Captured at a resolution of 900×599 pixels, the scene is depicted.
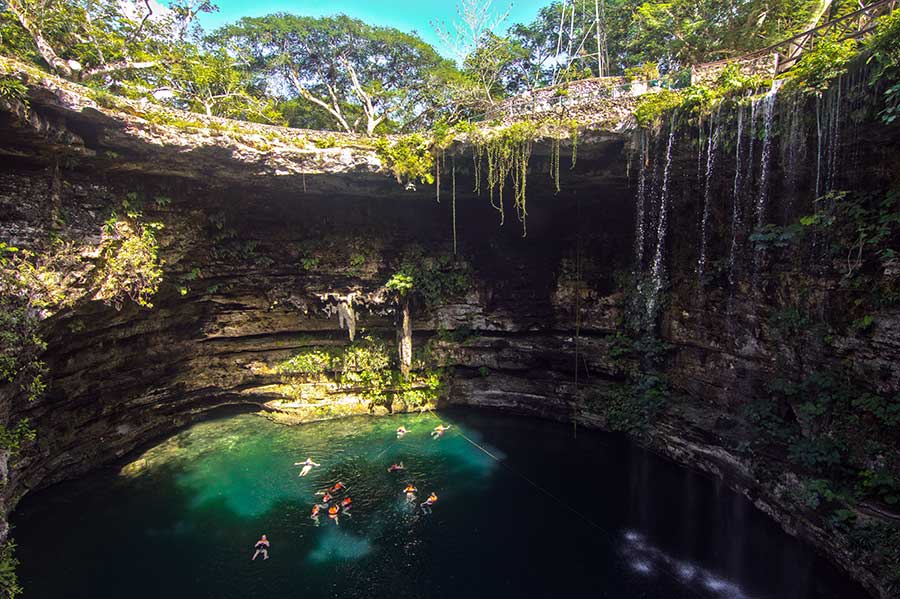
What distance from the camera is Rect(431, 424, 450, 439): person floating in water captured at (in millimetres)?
11352

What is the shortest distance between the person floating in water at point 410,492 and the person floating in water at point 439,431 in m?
2.31

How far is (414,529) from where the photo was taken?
7871mm

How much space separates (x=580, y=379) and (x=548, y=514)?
454cm

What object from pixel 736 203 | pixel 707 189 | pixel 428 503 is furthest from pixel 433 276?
pixel 736 203

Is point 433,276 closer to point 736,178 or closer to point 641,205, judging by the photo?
point 641,205

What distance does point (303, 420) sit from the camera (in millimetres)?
12281

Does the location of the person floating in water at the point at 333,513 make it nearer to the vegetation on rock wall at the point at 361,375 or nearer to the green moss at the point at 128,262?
the vegetation on rock wall at the point at 361,375

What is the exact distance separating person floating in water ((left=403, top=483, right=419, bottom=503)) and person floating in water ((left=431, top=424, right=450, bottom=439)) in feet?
7.59

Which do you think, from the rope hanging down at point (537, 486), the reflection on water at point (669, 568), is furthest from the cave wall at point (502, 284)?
the rope hanging down at point (537, 486)

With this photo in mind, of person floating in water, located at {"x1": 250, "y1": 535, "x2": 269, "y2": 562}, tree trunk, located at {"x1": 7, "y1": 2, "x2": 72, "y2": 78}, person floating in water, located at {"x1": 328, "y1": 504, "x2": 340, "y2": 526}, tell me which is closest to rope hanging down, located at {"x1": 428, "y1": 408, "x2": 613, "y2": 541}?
person floating in water, located at {"x1": 328, "y1": 504, "x2": 340, "y2": 526}

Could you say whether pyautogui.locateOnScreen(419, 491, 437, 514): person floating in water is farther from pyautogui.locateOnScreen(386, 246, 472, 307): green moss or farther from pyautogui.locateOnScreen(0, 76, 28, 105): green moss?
pyautogui.locateOnScreen(0, 76, 28, 105): green moss

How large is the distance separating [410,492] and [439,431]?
2.72m

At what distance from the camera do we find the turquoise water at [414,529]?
663 centimetres

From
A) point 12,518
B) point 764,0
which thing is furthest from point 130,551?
point 764,0
